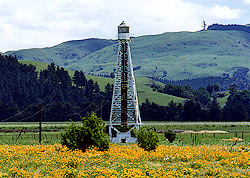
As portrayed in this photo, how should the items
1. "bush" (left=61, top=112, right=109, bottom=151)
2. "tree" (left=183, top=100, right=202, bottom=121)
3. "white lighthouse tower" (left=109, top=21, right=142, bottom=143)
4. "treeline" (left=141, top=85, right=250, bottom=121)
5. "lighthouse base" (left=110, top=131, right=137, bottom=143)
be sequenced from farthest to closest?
"tree" (left=183, top=100, right=202, bottom=121)
"treeline" (left=141, top=85, right=250, bottom=121)
"white lighthouse tower" (left=109, top=21, right=142, bottom=143)
"lighthouse base" (left=110, top=131, right=137, bottom=143)
"bush" (left=61, top=112, right=109, bottom=151)

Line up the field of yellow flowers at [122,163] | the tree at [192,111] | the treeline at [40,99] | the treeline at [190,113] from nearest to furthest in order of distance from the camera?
1. the field of yellow flowers at [122,163]
2. the treeline at [40,99]
3. the treeline at [190,113]
4. the tree at [192,111]

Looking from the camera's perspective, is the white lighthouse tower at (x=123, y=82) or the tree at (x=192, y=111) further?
the tree at (x=192, y=111)

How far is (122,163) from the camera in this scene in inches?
1184

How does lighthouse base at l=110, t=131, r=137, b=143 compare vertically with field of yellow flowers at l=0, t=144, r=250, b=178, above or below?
below

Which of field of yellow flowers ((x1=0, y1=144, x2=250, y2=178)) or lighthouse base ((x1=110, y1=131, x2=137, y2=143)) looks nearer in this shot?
field of yellow flowers ((x1=0, y1=144, x2=250, y2=178))

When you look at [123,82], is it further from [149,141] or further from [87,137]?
[149,141]

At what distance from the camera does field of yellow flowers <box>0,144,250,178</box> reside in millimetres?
26341

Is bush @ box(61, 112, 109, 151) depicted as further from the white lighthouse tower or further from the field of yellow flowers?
the white lighthouse tower

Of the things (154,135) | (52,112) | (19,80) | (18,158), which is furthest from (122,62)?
(19,80)

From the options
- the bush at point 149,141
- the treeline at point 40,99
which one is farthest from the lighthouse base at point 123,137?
the treeline at point 40,99

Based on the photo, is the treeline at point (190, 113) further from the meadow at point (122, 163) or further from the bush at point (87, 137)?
the meadow at point (122, 163)

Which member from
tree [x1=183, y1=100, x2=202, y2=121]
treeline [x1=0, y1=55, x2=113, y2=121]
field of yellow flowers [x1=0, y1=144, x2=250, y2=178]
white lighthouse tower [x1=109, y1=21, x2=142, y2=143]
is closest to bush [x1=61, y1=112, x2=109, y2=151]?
field of yellow flowers [x1=0, y1=144, x2=250, y2=178]

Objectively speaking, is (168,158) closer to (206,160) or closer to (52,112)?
(206,160)

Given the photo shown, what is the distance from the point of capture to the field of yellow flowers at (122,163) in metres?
26.3
